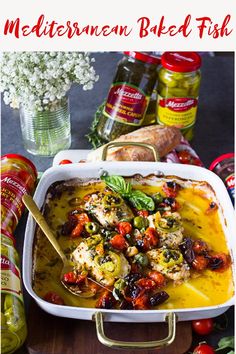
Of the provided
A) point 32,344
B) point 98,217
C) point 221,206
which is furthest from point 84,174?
point 32,344

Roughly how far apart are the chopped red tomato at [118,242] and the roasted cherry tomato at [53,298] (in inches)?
10.7

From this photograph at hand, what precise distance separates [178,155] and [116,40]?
0.59 m

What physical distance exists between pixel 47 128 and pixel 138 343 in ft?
3.99

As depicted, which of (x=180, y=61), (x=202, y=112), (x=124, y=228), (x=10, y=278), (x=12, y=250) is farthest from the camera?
(x=202, y=112)

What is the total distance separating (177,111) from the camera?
2654 mm

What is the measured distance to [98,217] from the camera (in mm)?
2125

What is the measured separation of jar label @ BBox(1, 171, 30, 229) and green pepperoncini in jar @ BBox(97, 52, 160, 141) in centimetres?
65

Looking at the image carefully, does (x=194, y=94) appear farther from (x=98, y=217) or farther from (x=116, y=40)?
(x=98, y=217)

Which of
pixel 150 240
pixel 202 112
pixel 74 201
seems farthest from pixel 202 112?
pixel 150 240

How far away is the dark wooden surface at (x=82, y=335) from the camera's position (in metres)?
1.84

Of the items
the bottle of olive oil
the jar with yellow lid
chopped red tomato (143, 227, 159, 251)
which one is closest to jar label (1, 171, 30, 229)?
the jar with yellow lid

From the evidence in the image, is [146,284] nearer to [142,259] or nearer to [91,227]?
[142,259]

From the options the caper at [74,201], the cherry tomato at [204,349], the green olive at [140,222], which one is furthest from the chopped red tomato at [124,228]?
the cherry tomato at [204,349]

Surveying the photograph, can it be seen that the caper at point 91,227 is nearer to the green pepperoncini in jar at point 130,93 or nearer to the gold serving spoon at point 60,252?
the gold serving spoon at point 60,252
